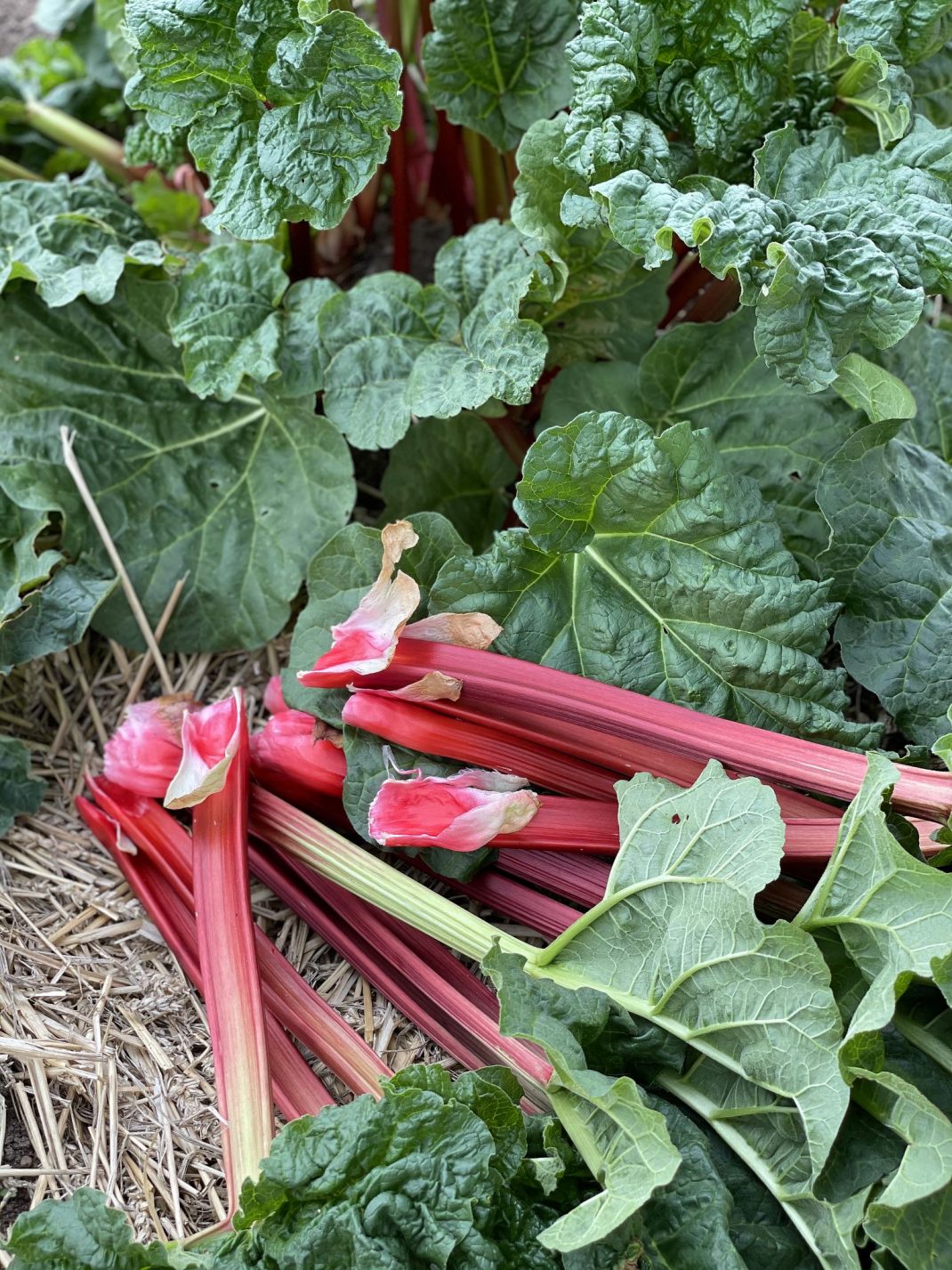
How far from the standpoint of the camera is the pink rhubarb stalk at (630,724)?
4.76 feet

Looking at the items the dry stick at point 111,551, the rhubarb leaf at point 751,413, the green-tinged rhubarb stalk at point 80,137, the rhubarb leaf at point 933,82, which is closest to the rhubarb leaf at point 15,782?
the dry stick at point 111,551

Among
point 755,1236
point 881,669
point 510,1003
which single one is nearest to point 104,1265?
point 510,1003

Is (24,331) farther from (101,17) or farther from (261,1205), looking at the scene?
(261,1205)

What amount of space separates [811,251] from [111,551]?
123 centimetres

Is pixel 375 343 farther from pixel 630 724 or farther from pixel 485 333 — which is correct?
→ pixel 630 724

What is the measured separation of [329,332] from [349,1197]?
128 cm

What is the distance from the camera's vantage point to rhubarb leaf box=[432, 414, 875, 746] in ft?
5.13

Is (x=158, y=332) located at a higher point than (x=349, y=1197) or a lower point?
higher

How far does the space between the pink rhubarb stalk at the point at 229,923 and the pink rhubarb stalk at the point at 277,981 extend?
5 cm

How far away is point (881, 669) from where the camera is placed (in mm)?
1680

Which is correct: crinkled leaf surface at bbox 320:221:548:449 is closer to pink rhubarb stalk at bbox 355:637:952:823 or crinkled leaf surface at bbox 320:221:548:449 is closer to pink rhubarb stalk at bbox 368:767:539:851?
pink rhubarb stalk at bbox 355:637:952:823

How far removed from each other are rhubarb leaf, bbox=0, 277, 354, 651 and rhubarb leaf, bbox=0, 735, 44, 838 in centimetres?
28

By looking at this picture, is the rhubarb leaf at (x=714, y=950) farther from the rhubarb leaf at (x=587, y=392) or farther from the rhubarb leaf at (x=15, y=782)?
the rhubarb leaf at (x=15, y=782)

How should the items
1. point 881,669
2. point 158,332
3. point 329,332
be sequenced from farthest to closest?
point 158,332 < point 329,332 < point 881,669
